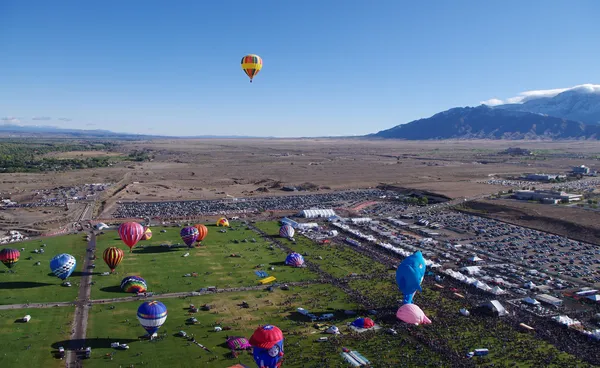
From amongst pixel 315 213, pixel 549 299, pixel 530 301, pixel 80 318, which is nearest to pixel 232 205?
pixel 315 213

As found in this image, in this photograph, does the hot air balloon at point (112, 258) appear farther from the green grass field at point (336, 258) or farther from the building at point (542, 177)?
the building at point (542, 177)

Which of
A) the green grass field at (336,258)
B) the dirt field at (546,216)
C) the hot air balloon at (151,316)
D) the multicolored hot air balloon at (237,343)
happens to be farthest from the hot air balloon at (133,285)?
the dirt field at (546,216)

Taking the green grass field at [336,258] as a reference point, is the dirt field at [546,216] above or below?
above

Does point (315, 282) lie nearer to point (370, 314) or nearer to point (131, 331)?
point (370, 314)

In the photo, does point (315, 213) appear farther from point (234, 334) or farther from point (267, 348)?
point (267, 348)

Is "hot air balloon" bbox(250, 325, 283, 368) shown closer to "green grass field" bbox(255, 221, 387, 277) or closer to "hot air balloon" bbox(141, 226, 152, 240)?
"green grass field" bbox(255, 221, 387, 277)

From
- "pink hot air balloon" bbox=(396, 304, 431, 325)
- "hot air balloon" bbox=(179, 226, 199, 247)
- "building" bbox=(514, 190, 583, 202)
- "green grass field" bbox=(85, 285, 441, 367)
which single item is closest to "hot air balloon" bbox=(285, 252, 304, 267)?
"green grass field" bbox=(85, 285, 441, 367)

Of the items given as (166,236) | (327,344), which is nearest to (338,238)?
(166,236)

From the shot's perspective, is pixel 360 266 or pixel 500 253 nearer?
pixel 360 266
